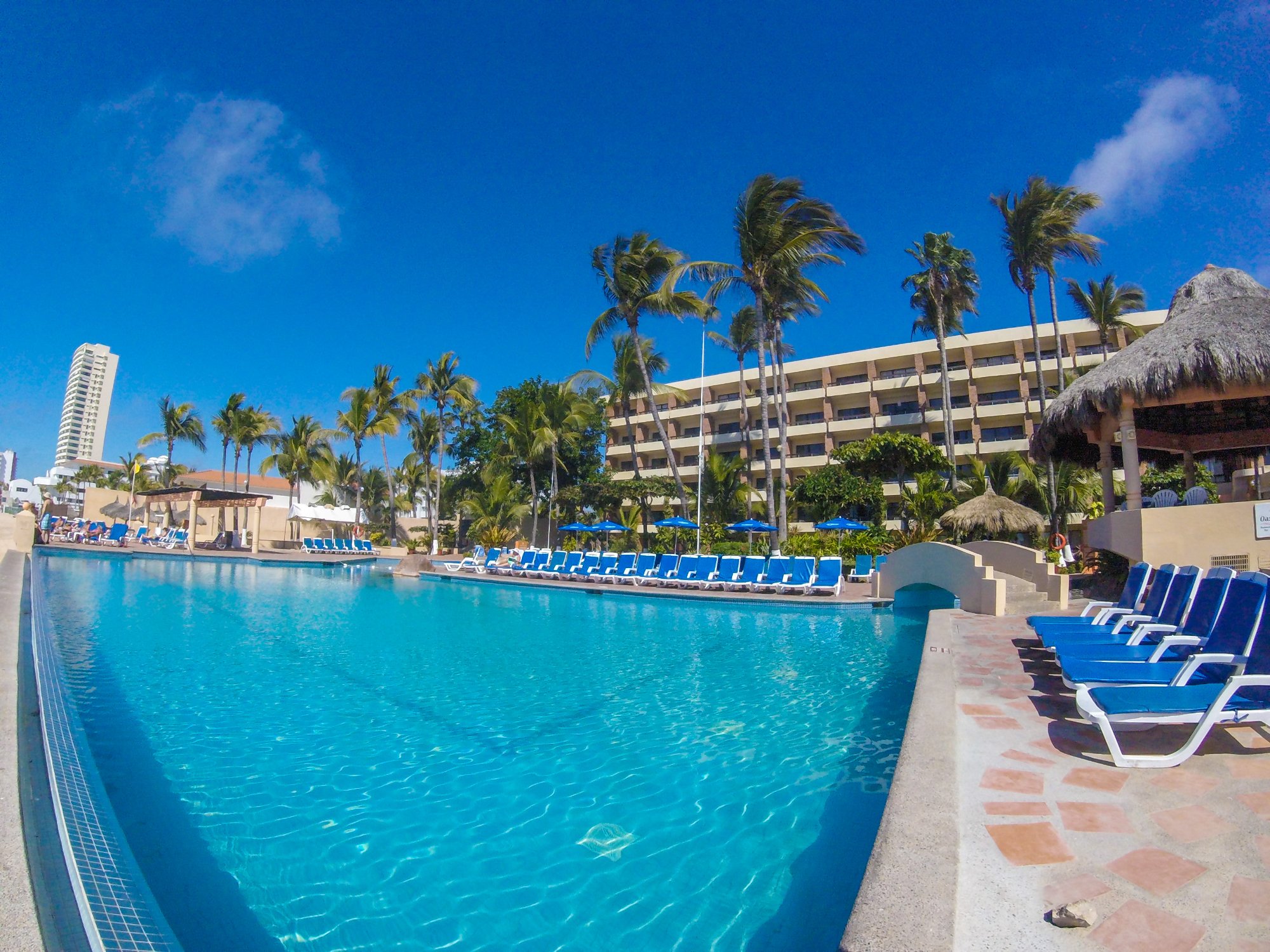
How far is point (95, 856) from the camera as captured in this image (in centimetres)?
314

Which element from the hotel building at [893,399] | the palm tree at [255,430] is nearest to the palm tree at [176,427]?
the palm tree at [255,430]

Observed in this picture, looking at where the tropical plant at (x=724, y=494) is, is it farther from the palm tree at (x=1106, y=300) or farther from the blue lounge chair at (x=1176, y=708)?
the blue lounge chair at (x=1176, y=708)

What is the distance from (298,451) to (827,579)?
33843mm

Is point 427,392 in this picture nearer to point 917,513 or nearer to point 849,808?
point 917,513

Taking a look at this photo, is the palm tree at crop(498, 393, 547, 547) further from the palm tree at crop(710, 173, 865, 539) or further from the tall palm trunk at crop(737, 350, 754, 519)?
the palm tree at crop(710, 173, 865, 539)

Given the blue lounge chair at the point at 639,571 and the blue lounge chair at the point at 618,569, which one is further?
the blue lounge chair at the point at 618,569

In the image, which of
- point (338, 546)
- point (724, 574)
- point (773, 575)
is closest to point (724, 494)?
point (724, 574)

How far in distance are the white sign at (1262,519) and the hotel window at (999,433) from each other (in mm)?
26129

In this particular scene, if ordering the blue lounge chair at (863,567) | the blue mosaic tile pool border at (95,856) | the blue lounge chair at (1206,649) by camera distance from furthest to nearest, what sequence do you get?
the blue lounge chair at (863,567) → the blue lounge chair at (1206,649) → the blue mosaic tile pool border at (95,856)

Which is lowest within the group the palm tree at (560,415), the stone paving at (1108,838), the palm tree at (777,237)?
the stone paving at (1108,838)

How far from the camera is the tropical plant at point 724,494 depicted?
3061 centimetres

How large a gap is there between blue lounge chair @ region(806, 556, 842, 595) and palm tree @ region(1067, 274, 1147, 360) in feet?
68.2

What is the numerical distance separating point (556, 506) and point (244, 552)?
13.9 meters

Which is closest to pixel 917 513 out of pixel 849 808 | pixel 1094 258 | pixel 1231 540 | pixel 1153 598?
pixel 1094 258
